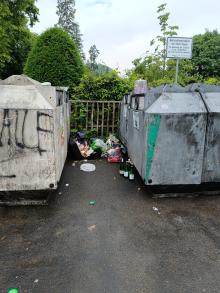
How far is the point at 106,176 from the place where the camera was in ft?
17.7

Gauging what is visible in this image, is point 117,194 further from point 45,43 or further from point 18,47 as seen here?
point 18,47

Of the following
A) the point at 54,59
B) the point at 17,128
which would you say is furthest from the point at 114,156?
the point at 54,59

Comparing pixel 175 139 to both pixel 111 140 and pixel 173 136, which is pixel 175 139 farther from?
pixel 111 140

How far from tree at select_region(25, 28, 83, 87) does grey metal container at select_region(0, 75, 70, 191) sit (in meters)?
5.17

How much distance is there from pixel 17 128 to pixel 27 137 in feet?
0.59

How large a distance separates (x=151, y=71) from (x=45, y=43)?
4.12 m

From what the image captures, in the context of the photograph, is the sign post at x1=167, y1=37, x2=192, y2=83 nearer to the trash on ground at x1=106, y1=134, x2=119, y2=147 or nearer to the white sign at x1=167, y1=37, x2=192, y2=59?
the white sign at x1=167, y1=37, x2=192, y2=59

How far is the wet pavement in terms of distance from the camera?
2.43 meters

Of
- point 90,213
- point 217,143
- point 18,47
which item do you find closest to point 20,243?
point 90,213

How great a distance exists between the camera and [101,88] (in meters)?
8.47

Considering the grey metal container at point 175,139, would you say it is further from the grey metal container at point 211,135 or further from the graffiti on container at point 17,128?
the graffiti on container at point 17,128

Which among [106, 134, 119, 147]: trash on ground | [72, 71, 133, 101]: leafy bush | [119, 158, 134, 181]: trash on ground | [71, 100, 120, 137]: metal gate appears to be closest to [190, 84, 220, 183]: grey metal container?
[119, 158, 134, 181]: trash on ground

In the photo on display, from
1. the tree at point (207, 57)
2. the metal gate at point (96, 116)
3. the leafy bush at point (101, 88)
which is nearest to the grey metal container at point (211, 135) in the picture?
the metal gate at point (96, 116)

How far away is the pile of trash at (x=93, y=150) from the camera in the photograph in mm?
6484
